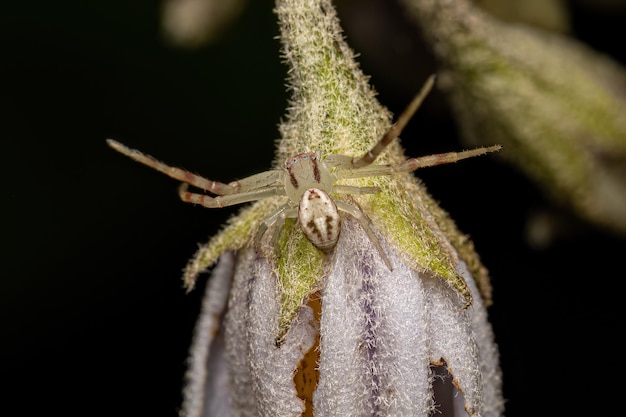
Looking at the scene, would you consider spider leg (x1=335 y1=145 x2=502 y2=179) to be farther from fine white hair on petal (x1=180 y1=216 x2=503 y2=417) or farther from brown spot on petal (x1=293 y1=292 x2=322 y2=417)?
brown spot on petal (x1=293 y1=292 x2=322 y2=417)

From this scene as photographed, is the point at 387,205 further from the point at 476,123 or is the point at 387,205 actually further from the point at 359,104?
the point at 476,123

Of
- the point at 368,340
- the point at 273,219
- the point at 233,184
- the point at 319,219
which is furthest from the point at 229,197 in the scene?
the point at 368,340

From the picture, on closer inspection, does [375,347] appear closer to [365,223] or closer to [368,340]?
[368,340]

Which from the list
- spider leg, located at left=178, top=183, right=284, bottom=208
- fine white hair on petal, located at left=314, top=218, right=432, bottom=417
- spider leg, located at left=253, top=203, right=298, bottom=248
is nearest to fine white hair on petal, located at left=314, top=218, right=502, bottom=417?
fine white hair on petal, located at left=314, top=218, right=432, bottom=417

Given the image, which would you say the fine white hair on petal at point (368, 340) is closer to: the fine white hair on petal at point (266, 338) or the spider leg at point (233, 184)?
the fine white hair on petal at point (266, 338)

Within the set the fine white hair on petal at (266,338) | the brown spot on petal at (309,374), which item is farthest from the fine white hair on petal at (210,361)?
the brown spot on petal at (309,374)

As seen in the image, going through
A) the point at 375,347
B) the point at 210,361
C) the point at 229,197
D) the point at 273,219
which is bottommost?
the point at 375,347

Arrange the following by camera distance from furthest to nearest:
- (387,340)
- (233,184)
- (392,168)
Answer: (233,184) → (392,168) → (387,340)
